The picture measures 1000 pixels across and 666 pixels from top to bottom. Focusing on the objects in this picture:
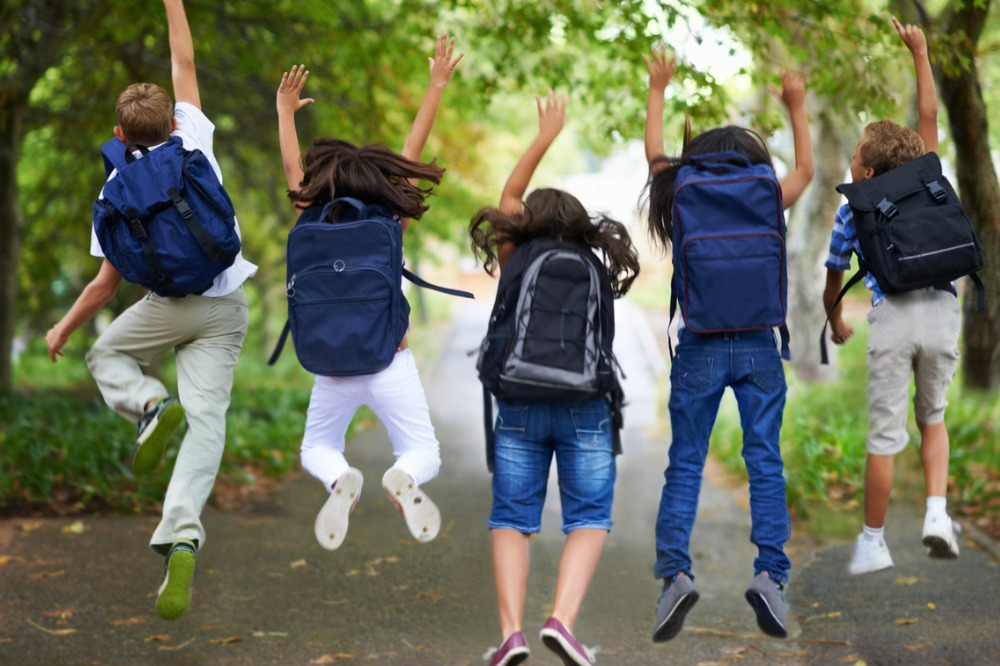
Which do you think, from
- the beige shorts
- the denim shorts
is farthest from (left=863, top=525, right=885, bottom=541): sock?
the denim shorts

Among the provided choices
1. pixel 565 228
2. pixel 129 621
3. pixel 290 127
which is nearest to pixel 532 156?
pixel 565 228

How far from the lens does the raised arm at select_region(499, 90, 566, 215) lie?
4383 mm

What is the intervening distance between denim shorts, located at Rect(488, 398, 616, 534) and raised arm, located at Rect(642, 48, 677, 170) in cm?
112

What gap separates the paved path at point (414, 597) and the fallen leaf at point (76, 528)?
0.03 metres

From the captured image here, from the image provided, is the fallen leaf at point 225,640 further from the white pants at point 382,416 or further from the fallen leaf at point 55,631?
the white pants at point 382,416

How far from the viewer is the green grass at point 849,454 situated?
27.0ft

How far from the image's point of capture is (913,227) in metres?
4.45

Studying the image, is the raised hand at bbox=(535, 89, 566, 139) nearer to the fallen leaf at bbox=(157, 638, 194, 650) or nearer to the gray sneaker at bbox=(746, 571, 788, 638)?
the gray sneaker at bbox=(746, 571, 788, 638)

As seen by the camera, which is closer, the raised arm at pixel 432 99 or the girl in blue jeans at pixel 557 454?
the girl in blue jeans at pixel 557 454

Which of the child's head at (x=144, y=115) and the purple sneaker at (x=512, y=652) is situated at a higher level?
the child's head at (x=144, y=115)

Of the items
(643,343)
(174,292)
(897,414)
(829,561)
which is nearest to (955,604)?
(829,561)

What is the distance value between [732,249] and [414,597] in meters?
3.16

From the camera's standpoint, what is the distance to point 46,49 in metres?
9.48

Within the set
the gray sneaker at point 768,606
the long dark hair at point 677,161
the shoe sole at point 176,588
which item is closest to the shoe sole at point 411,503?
the shoe sole at point 176,588
